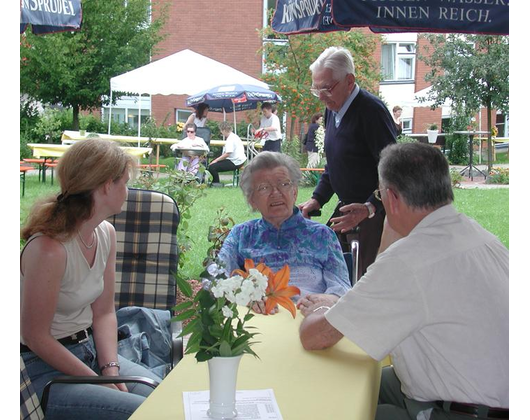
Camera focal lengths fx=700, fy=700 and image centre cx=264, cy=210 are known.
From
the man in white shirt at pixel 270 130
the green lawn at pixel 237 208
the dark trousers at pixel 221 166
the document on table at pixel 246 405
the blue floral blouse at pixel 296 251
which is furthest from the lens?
the man in white shirt at pixel 270 130

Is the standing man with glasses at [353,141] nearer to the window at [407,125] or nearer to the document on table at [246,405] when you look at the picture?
the document on table at [246,405]

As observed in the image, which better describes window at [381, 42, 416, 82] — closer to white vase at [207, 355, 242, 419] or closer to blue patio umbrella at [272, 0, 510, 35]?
blue patio umbrella at [272, 0, 510, 35]

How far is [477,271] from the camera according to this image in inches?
82.8

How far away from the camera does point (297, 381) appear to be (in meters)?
2.08

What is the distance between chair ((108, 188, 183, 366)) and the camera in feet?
11.6

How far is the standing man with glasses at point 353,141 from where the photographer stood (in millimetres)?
4223

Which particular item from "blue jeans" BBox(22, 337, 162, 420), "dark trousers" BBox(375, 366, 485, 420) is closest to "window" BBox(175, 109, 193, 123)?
"dark trousers" BBox(375, 366, 485, 420)

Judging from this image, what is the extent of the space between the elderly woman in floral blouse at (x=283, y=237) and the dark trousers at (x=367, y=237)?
2.76 ft

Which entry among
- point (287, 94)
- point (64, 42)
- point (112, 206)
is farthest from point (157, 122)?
point (112, 206)

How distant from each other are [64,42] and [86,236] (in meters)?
18.4

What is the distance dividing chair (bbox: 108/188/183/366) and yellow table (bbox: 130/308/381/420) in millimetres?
1113

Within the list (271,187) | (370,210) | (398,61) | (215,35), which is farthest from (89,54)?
(271,187)

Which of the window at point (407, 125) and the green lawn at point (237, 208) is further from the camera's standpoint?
the window at point (407, 125)

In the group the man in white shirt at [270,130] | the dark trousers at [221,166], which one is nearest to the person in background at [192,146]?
the dark trousers at [221,166]
